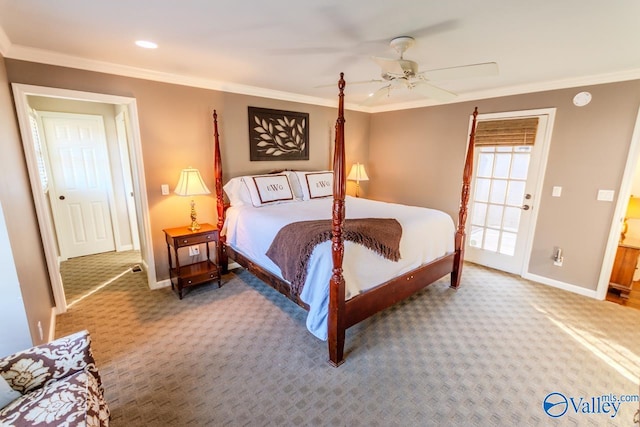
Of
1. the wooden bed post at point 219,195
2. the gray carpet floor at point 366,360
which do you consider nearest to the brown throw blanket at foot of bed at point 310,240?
the gray carpet floor at point 366,360

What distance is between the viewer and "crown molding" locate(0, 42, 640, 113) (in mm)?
2271

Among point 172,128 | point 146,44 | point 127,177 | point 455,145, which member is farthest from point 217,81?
point 455,145

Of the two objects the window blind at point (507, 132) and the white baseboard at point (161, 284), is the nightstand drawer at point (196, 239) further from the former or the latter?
the window blind at point (507, 132)

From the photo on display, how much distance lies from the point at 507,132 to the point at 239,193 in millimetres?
3300

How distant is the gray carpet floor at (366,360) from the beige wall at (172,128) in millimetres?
918

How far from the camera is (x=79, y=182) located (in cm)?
394

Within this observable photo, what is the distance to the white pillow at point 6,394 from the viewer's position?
3.73 ft

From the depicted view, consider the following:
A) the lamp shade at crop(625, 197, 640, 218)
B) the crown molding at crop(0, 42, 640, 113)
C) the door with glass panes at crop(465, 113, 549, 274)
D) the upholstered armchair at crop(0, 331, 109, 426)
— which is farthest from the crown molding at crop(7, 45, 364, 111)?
the lamp shade at crop(625, 197, 640, 218)

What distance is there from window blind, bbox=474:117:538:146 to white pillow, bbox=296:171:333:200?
205cm

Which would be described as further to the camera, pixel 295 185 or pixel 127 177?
pixel 127 177

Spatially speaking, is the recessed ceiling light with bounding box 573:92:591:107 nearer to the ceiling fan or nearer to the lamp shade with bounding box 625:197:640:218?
the lamp shade with bounding box 625:197:640:218

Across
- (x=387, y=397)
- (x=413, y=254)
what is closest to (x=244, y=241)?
(x=413, y=254)

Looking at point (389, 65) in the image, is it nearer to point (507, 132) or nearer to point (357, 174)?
point (507, 132)

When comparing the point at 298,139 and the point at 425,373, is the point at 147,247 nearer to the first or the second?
the point at 298,139
